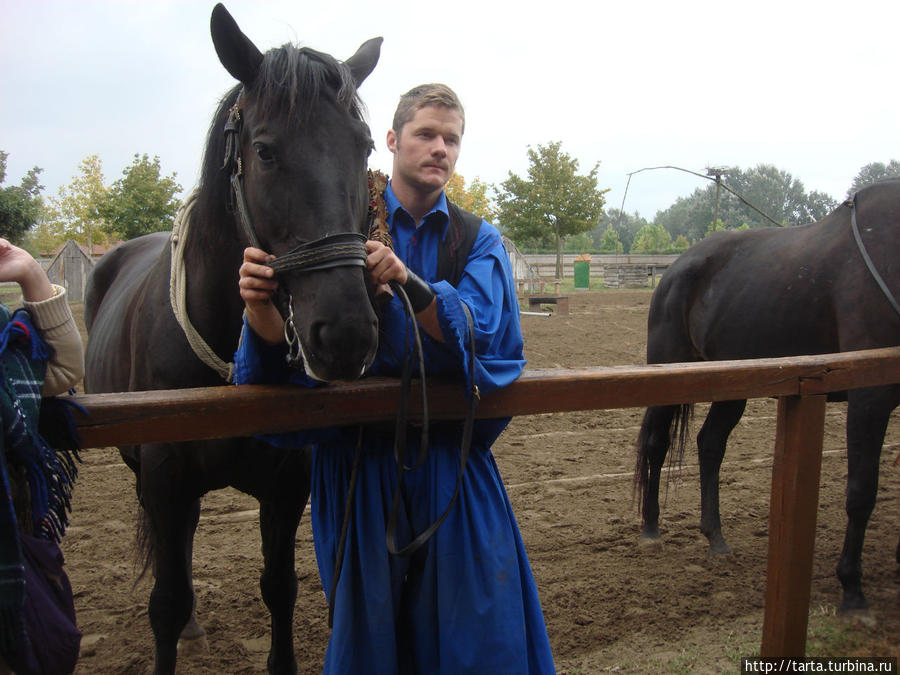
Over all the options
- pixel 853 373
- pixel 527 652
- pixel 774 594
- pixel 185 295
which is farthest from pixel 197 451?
pixel 853 373

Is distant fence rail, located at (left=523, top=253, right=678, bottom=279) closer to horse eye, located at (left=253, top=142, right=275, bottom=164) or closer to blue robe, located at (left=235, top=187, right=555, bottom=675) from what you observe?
blue robe, located at (left=235, top=187, right=555, bottom=675)

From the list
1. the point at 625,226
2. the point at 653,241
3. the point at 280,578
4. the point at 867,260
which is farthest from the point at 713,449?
the point at 625,226

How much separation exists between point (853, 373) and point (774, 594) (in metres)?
0.77

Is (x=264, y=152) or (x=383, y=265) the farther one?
(x=264, y=152)

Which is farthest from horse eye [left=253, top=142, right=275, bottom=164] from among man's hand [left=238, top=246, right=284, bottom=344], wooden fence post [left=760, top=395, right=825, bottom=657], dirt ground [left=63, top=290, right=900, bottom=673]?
dirt ground [left=63, top=290, right=900, bottom=673]

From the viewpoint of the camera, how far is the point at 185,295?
1.85m

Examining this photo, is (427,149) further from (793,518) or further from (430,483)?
(793,518)

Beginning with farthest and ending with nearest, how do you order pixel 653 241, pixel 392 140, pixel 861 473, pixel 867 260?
1. pixel 653 241
2. pixel 867 260
3. pixel 861 473
4. pixel 392 140

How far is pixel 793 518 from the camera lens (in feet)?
6.29

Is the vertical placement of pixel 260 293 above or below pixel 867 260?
below

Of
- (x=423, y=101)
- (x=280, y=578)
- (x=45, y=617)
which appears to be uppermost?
(x=423, y=101)

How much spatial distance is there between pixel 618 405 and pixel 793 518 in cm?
76

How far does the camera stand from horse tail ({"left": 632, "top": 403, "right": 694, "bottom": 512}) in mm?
3789

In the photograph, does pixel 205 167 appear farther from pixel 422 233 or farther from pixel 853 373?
pixel 853 373
